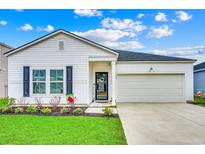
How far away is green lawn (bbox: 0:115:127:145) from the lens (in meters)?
5.55

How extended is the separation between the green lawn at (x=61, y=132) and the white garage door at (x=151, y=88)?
7.13 metres

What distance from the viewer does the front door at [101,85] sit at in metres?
15.1

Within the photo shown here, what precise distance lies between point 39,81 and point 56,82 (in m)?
1.01

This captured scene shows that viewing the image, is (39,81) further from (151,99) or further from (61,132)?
(151,99)

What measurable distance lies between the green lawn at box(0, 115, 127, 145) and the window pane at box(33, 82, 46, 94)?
4.75 metres

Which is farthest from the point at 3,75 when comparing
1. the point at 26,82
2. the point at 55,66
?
the point at 55,66

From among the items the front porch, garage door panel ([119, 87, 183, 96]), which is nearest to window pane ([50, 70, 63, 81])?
the front porch

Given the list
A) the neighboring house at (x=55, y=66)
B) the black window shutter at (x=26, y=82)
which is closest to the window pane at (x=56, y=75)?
the neighboring house at (x=55, y=66)

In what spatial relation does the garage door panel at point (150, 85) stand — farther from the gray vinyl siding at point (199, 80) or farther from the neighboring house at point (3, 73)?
the neighboring house at point (3, 73)

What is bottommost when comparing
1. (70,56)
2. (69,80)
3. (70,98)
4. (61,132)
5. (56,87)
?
(61,132)

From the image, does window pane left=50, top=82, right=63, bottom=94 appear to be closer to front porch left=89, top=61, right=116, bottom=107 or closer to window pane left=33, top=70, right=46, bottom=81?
window pane left=33, top=70, right=46, bottom=81

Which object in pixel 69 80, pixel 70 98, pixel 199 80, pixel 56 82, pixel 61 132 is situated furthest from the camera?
pixel 199 80

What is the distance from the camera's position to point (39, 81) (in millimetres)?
12734
